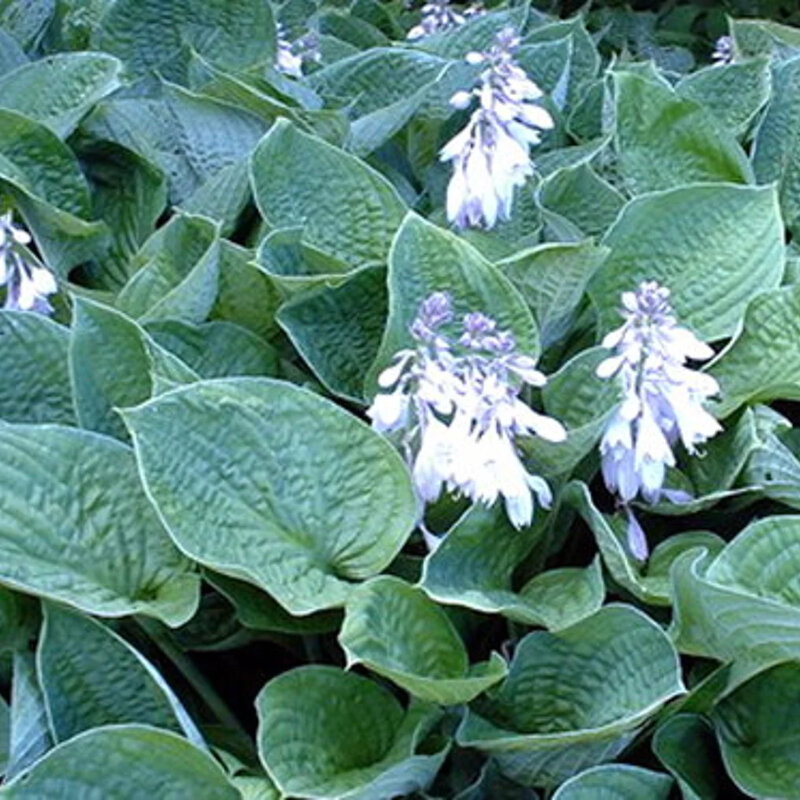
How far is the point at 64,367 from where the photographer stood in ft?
4.09

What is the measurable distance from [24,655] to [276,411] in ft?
0.86

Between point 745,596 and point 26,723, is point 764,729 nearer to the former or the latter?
point 745,596

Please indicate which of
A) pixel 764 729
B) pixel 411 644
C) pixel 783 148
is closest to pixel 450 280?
pixel 411 644

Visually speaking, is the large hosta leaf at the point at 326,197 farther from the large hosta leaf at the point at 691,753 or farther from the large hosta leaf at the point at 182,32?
the large hosta leaf at the point at 691,753

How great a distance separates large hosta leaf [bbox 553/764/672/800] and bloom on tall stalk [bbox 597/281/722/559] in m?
0.22

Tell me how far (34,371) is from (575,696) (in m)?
0.52

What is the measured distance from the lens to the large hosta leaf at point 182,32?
1.73 meters

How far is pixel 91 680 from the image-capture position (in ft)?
3.48

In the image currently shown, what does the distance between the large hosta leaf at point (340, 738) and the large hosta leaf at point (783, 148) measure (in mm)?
788

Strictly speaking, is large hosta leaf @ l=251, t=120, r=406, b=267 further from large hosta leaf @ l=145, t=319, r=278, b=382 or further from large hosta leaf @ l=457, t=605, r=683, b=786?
large hosta leaf @ l=457, t=605, r=683, b=786

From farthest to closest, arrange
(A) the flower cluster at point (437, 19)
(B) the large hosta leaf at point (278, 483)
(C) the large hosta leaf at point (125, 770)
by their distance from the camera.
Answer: (A) the flower cluster at point (437, 19)
(B) the large hosta leaf at point (278, 483)
(C) the large hosta leaf at point (125, 770)

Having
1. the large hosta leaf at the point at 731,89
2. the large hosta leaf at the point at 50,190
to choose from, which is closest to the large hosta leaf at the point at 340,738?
the large hosta leaf at the point at 50,190

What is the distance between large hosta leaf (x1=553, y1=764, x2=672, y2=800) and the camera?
980mm

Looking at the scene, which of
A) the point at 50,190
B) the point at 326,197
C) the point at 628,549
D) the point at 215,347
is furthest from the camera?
the point at 50,190
